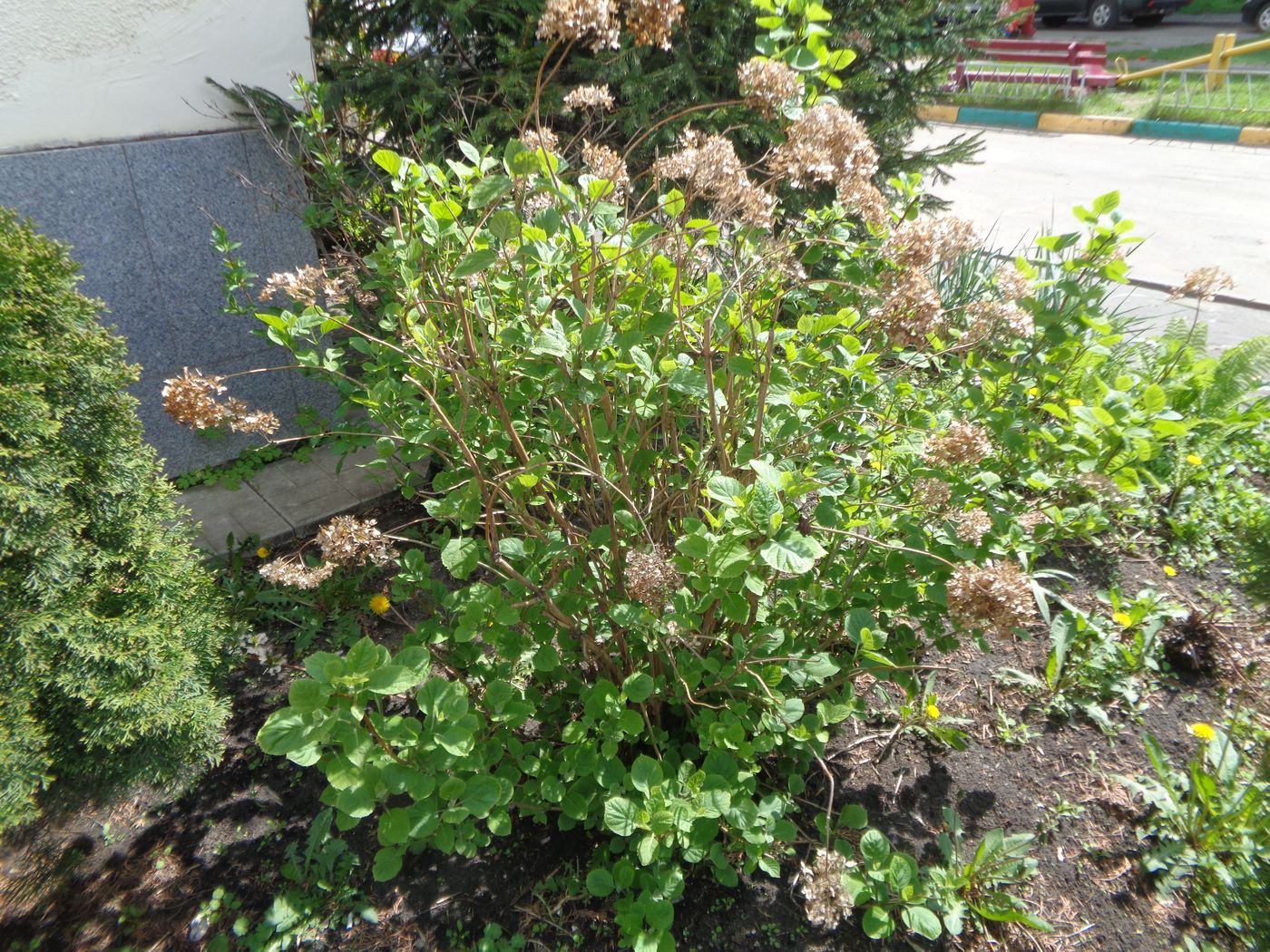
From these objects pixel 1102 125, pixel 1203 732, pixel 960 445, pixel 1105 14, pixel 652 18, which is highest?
pixel 652 18

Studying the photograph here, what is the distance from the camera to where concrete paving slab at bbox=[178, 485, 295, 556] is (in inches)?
138

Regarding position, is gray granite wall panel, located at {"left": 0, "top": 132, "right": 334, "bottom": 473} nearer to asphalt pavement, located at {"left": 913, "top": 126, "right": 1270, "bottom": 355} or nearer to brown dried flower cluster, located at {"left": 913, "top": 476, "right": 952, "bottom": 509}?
brown dried flower cluster, located at {"left": 913, "top": 476, "right": 952, "bottom": 509}

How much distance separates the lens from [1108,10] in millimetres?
20547

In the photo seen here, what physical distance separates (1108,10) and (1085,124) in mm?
11393

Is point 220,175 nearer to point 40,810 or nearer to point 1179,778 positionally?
point 40,810

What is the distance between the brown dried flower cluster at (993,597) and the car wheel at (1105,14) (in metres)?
24.7

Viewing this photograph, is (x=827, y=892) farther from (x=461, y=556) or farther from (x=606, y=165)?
(x=606, y=165)

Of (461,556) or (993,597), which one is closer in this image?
(993,597)

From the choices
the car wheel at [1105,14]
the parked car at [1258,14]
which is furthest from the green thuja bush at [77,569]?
the car wheel at [1105,14]

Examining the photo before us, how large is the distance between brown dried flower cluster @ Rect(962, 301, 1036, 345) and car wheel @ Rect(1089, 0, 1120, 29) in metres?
24.1

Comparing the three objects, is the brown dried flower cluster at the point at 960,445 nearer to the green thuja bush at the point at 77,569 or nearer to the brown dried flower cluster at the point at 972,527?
the brown dried flower cluster at the point at 972,527

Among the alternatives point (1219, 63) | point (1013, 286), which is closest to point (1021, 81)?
point (1219, 63)

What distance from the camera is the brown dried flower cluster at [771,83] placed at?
1622mm

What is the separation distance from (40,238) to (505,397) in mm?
1174
